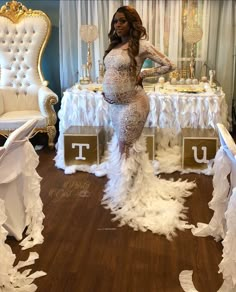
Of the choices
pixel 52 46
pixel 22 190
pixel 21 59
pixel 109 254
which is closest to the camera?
pixel 109 254

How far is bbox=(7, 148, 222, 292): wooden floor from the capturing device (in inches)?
79.6

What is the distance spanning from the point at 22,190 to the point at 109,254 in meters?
0.70

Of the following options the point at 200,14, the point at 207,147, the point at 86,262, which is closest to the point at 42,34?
the point at 200,14

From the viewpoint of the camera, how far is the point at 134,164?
2.78 meters

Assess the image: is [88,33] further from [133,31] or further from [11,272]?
[11,272]

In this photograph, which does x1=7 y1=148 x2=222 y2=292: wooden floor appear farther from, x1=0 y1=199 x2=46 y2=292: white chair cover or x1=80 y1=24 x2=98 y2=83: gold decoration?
x1=80 y1=24 x2=98 y2=83: gold decoration

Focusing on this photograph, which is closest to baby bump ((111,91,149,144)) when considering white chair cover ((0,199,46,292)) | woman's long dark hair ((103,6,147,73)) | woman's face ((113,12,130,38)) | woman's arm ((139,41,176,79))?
woman's arm ((139,41,176,79))

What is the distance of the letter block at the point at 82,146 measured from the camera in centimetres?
361

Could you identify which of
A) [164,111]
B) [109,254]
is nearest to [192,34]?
[164,111]

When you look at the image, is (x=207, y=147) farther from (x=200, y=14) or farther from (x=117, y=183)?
(x=200, y=14)

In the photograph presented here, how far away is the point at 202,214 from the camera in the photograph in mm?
2791

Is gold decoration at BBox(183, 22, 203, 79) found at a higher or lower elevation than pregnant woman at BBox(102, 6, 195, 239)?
higher

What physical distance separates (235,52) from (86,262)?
3.35m

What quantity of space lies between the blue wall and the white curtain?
0.16 metres
